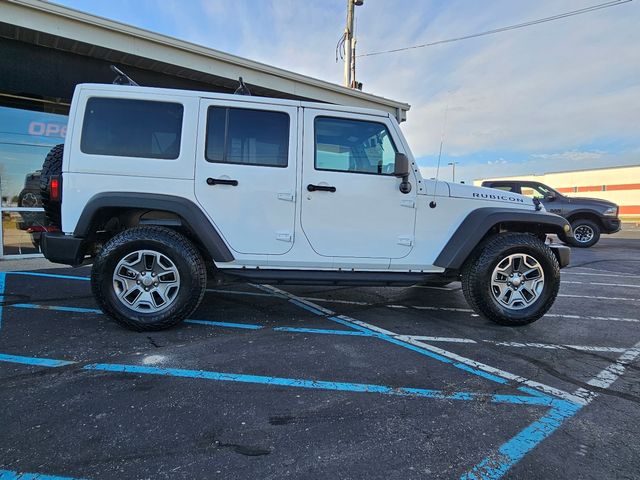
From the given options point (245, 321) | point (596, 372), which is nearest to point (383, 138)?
point (245, 321)

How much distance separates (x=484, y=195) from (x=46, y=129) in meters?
9.00

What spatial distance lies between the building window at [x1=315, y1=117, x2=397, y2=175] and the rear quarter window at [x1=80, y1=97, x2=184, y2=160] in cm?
138

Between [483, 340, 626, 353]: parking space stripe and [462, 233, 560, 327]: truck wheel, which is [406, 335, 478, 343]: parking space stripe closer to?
[483, 340, 626, 353]: parking space stripe

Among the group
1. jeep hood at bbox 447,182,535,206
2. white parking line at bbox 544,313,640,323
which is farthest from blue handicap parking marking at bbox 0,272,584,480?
white parking line at bbox 544,313,640,323

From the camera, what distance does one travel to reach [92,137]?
342cm

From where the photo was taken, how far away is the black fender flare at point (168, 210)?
3.32 m

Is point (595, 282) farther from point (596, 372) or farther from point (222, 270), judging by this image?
point (222, 270)

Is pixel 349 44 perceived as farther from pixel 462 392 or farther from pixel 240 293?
pixel 462 392

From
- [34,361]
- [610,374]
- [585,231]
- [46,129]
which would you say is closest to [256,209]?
→ [34,361]

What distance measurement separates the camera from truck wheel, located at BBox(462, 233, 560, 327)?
3754mm

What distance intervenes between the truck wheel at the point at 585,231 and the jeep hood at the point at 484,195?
8967 millimetres

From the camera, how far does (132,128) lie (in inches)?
137

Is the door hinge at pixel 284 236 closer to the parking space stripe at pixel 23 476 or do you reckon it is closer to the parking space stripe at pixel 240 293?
the parking space stripe at pixel 240 293

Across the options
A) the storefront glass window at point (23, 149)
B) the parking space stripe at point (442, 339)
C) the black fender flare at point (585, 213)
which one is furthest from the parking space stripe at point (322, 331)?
the black fender flare at point (585, 213)
